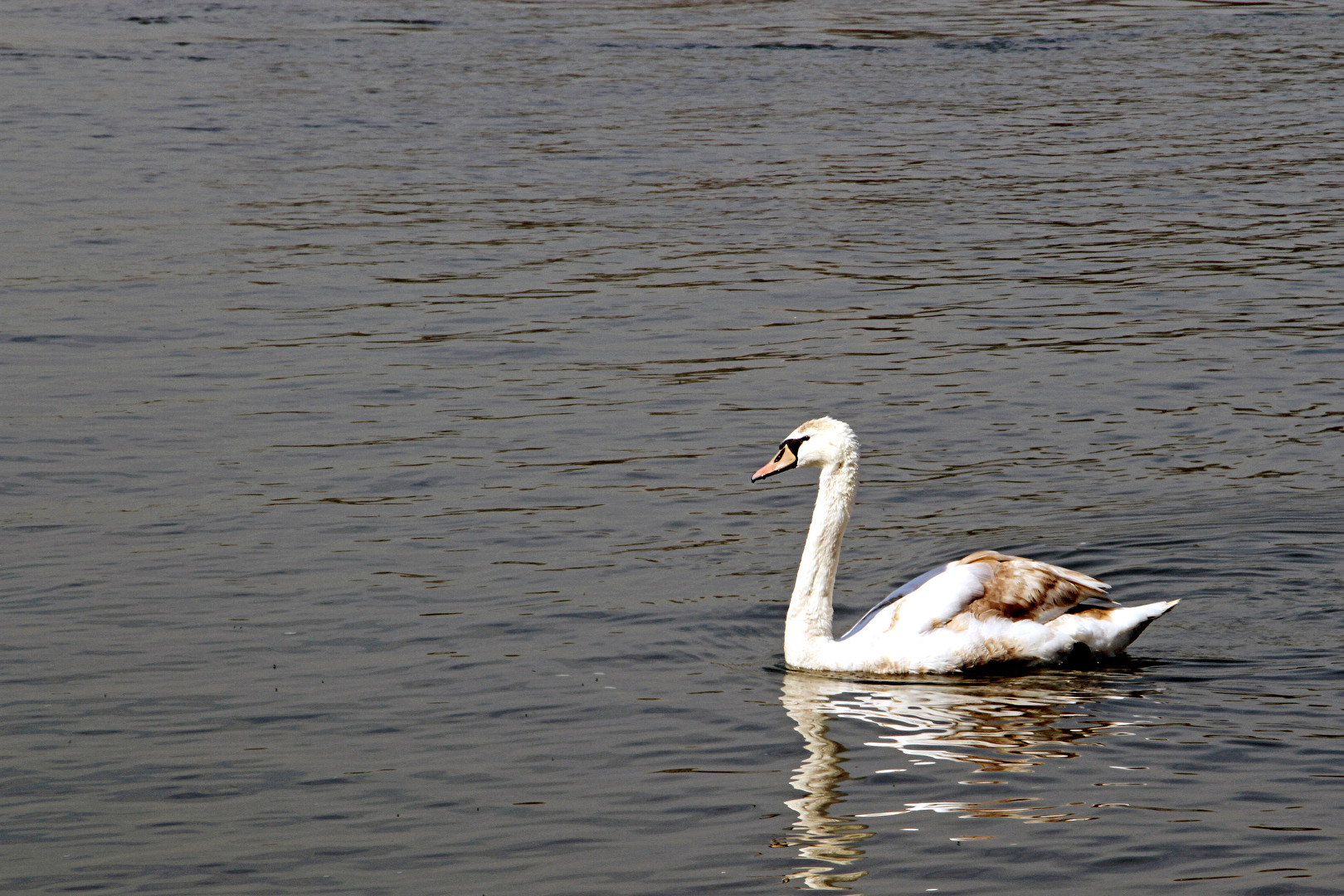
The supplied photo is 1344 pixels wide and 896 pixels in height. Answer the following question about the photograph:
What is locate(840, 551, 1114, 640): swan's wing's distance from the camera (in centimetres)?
981

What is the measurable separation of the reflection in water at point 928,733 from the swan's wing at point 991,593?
36cm

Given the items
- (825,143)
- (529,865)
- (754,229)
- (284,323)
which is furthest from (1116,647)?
(825,143)

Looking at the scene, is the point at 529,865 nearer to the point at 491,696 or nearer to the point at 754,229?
the point at 491,696

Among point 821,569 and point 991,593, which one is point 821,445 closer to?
point 821,569

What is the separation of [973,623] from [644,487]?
13.1 ft

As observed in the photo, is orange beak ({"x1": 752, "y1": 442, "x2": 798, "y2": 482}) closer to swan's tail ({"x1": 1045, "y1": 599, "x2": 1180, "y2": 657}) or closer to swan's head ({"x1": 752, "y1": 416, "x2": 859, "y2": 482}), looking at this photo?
swan's head ({"x1": 752, "y1": 416, "x2": 859, "y2": 482})

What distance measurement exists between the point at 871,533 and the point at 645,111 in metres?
20.0

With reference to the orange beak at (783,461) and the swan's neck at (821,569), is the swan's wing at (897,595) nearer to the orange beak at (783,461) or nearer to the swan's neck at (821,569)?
the swan's neck at (821,569)

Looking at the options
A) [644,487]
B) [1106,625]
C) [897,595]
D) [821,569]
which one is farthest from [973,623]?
[644,487]

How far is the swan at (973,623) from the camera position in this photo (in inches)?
387

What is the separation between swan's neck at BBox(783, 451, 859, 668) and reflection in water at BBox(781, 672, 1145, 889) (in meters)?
0.20

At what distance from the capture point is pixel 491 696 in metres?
9.57

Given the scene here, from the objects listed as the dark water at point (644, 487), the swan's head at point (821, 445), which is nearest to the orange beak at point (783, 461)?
the swan's head at point (821, 445)

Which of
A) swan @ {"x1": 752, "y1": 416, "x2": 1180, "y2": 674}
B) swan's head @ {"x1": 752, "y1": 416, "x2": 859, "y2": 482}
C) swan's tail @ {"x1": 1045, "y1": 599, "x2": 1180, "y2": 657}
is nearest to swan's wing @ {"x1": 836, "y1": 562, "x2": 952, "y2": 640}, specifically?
swan @ {"x1": 752, "y1": 416, "x2": 1180, "y2": 674}
